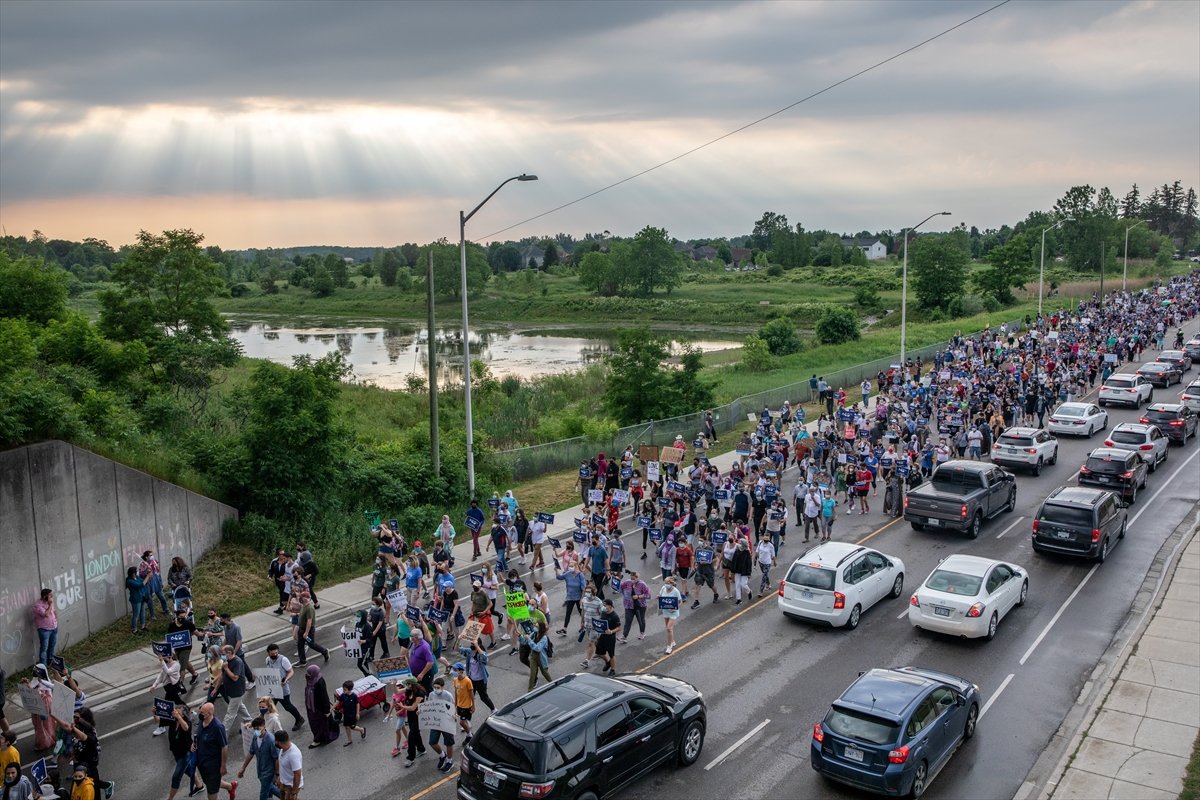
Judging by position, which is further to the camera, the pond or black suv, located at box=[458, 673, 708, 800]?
the pond

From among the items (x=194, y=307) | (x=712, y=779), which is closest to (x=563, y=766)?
(x=712, y=779)

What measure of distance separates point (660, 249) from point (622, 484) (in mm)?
116821

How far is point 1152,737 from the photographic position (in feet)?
45.6

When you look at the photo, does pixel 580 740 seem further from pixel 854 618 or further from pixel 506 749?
pixel 854 618

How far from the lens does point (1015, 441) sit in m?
31.7

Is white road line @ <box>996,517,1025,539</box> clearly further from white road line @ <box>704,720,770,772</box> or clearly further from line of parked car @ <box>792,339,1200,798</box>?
white road line @ <box>704,720,770,772</box>

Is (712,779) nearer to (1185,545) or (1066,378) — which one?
(1185,545)

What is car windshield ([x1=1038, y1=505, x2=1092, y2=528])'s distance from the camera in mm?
21828

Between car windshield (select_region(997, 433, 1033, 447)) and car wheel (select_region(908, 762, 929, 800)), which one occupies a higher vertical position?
car windshield (select_region(997, 433, 1033, 447))

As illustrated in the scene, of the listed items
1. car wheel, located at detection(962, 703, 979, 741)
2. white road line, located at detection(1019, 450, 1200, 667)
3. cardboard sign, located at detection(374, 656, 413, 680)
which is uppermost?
cardboard sign, located at detection(374, 656, 413, 680)

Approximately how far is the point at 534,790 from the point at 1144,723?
386 inches

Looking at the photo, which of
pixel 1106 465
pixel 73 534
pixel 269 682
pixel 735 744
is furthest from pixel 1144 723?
pixel 73 534

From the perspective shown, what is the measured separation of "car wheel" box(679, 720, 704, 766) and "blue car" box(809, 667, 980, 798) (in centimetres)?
170

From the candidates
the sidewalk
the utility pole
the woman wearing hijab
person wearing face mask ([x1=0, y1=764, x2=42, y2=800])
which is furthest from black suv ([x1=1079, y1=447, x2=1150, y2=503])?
person wearing face mask ([x1=0, y1=764, x2=42, y2=800])
